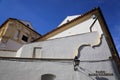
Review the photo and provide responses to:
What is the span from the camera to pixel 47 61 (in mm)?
11148

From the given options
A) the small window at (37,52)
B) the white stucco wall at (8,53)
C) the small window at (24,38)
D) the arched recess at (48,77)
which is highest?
the small window at (24,38)

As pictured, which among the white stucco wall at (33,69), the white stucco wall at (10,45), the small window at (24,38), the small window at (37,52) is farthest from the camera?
the small window at (24,38)

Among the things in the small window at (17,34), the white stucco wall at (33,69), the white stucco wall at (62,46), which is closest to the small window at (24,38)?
the small window at (17,34)

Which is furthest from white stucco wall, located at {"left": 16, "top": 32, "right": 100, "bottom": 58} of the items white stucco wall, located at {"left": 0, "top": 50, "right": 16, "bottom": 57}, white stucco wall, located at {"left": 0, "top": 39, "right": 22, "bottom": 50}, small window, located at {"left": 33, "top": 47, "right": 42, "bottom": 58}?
white stucco wall, located at {"left": 0, "top": 39, "right": 22, "bottom": 50}

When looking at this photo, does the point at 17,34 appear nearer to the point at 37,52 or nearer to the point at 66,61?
the point at 37,52

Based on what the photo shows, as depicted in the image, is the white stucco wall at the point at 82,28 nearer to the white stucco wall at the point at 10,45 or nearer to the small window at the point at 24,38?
the white stucco wall at the point at 10,45

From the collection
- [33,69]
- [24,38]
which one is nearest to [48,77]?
[33,69]

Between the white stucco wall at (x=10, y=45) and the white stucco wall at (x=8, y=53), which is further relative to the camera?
the white stucco wall at (x=10, y=45)

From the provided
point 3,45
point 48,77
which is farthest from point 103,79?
point 3,45

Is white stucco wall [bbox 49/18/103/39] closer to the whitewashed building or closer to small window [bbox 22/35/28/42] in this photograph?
the whitewashed building

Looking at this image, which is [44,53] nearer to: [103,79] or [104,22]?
[103,79]

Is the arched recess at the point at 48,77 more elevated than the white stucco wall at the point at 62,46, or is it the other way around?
the white stucco wall at the point at 62,46

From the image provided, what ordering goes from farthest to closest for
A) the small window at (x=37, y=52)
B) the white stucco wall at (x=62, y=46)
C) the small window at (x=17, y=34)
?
the small window at (x=17, y=34) → the small window at (x=37, y=52) → the white stucco wall at (x=62, y=46)

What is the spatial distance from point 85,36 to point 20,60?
504 cm
